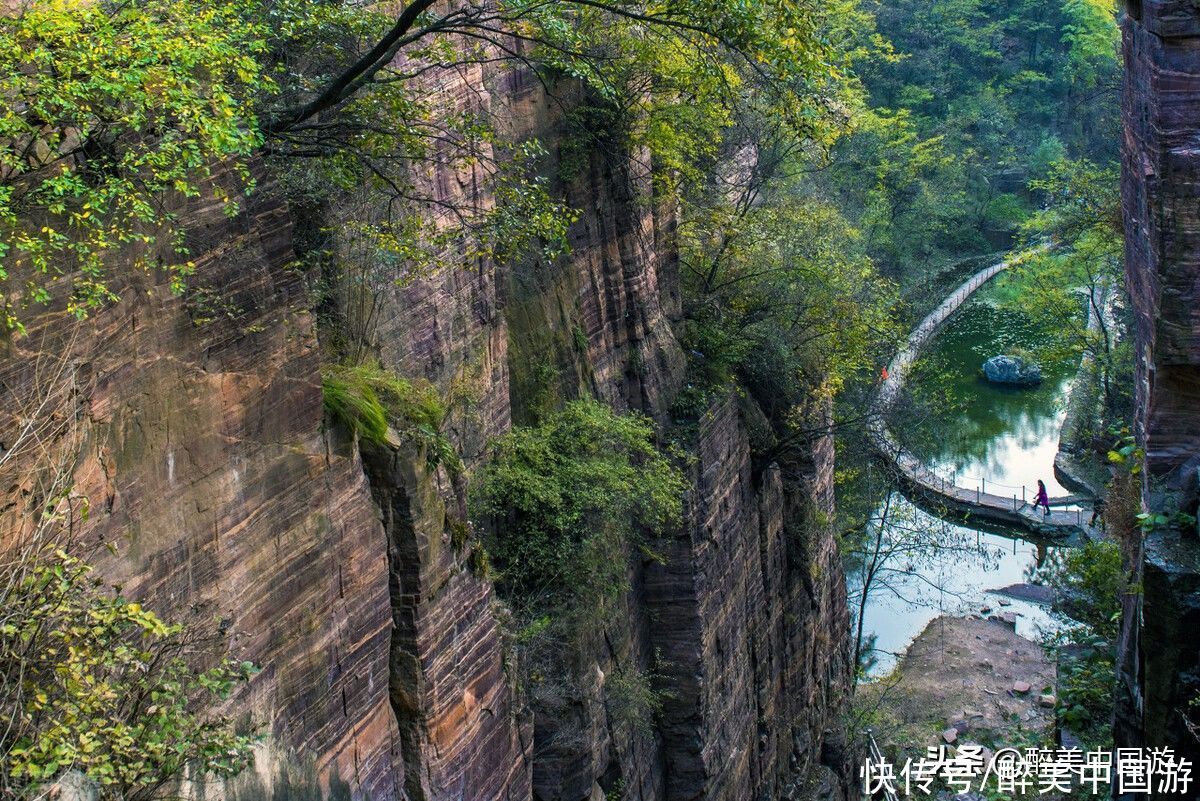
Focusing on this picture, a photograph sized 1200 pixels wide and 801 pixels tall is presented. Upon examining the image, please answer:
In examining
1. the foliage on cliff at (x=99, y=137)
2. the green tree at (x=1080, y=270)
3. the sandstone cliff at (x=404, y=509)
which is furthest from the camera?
the green tree at (x=1080, y=270)

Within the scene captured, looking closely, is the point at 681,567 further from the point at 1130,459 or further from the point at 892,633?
the point at 892,633

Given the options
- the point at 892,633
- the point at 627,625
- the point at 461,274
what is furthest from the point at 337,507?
the point at 892,633

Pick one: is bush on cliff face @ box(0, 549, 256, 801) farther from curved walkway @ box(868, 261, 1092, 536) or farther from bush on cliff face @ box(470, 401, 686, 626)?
curved walkway @ box(868, 261, 1092, 536)

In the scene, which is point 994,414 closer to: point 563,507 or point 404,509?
point 563,507

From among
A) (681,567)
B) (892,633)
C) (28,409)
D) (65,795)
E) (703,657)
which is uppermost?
(28,409)

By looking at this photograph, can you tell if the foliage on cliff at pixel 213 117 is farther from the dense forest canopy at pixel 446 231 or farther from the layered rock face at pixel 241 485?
the layered rock face at pixel 241 485

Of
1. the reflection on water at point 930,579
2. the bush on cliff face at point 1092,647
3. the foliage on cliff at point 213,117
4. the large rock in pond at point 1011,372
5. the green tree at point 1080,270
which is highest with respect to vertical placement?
the foliage on cliff at point 213,117

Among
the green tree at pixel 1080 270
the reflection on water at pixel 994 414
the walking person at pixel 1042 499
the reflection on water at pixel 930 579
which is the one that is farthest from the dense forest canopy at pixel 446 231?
the reflection on water at pixel 994 414

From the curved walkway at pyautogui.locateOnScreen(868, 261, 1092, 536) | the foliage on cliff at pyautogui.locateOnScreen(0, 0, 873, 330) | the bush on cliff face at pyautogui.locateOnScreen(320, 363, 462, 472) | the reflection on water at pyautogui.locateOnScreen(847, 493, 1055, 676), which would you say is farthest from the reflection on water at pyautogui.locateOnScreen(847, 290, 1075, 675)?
the bush on cliff face at pyautogui.locateOnScreen(320, 363, 462, 472)
